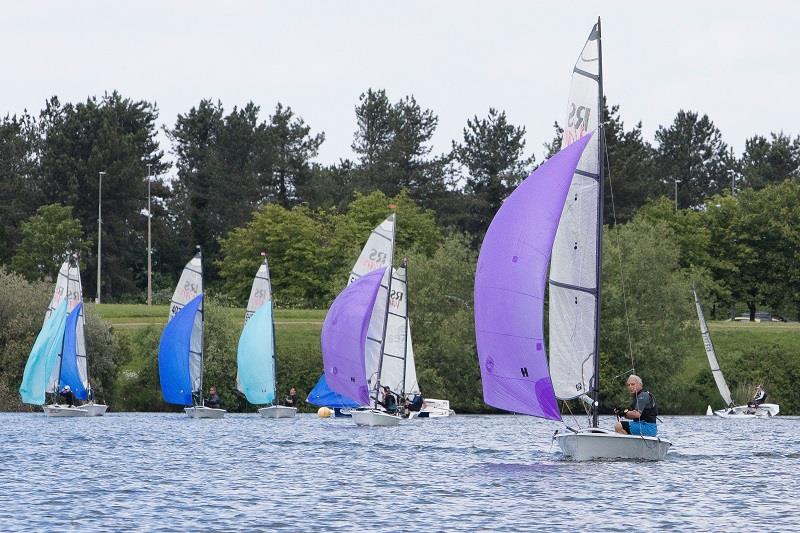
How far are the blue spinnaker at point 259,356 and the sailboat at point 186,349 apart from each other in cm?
203

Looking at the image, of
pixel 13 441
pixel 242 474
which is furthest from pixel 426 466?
pixel 13 441

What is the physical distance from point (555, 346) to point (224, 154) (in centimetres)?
10520

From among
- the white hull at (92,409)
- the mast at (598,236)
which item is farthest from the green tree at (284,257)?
the mast at (598,236)

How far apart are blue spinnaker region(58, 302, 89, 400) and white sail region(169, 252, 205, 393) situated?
16.3ft

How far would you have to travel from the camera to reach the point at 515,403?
1268 inches

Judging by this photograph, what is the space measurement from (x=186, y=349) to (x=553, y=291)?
126 ft

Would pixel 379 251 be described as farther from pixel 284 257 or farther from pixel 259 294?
pixel 284 257

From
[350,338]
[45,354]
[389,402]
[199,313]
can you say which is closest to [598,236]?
[350,338]

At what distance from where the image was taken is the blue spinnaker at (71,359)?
70.1 metres

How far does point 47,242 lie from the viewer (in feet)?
372

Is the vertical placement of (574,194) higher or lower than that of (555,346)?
higher

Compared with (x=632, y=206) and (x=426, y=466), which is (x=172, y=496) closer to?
(x=426, y=466)

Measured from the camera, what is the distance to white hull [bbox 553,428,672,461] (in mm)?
32375

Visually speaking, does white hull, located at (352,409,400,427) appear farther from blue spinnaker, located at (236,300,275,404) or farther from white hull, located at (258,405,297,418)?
blue spinnaker, located at (236,300,275,404)
